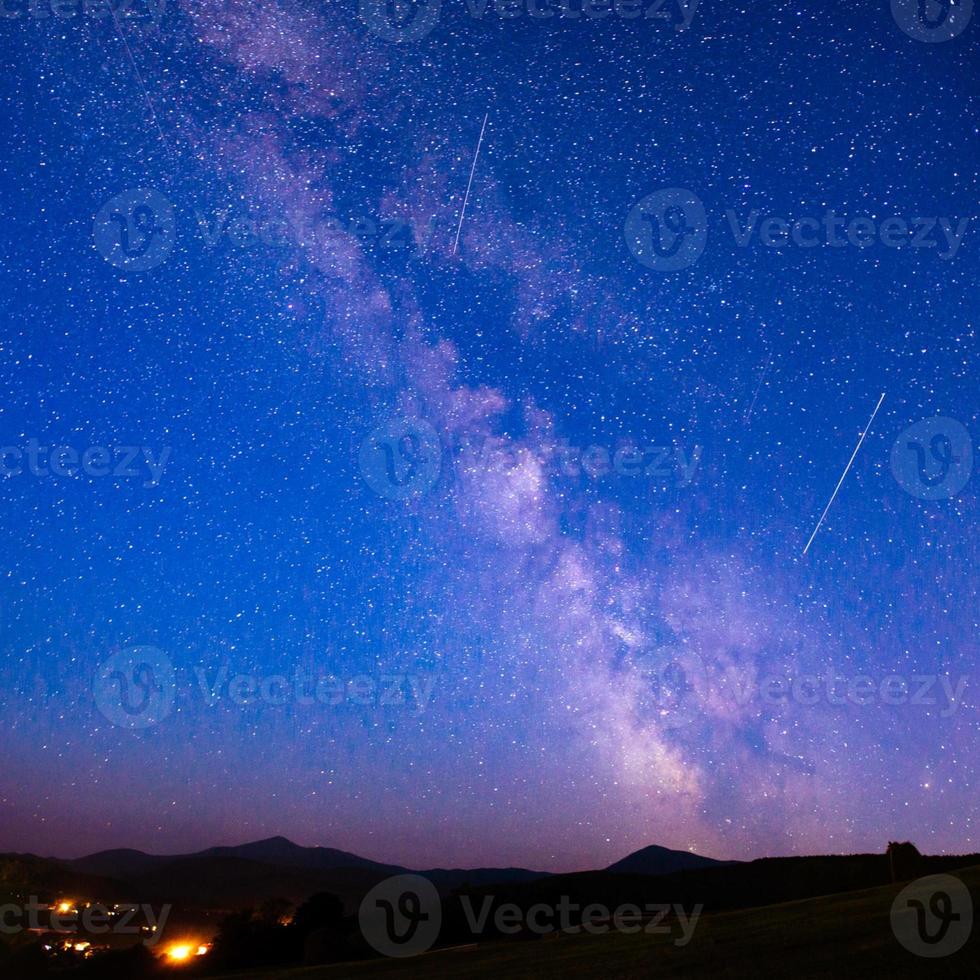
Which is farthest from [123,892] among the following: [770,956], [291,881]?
[770,956]

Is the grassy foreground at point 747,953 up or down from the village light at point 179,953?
up

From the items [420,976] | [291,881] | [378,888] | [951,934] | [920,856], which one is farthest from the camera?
[291,881]

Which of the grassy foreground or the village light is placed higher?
the grassy foreground

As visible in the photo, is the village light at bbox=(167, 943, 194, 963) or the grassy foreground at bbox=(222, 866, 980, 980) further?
the village light at bbox=(167, 943, 194, 963)

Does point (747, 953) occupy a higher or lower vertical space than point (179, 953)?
higher

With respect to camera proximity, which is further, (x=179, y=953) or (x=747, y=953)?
(x=179, y=953)

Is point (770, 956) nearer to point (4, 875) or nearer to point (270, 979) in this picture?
point (270, 979)

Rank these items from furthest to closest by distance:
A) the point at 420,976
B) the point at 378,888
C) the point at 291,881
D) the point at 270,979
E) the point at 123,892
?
the point at 291,881 → the point at 123,892 → the point at 378,888 → the point at 270,979 → the point at 420,976

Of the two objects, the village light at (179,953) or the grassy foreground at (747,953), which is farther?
the village light at (179,953)
